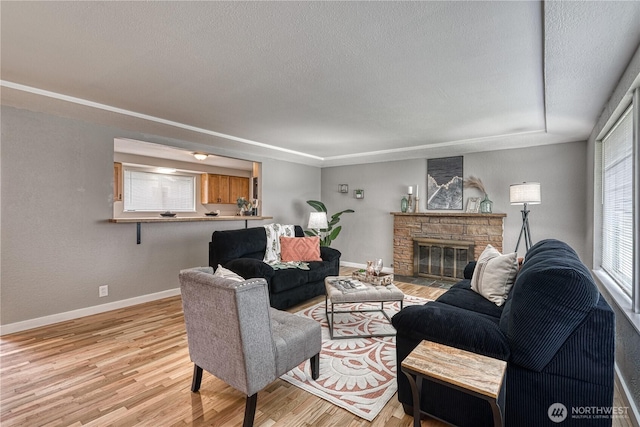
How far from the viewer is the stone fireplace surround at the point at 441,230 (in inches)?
187

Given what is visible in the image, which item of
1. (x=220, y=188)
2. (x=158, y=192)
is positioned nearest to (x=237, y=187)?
(x=220, y=188)

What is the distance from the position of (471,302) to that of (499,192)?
2996 mm

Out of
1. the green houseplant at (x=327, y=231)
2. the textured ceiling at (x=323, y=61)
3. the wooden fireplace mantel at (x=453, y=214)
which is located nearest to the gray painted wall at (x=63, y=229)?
the textured ceiling at (x=323, y=61)

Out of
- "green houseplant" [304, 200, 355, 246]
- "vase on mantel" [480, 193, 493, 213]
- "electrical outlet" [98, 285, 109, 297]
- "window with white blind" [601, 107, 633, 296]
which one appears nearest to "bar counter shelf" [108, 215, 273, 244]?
"electrical outlet" [98, 285, 109, 297]

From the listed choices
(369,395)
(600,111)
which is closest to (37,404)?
(369,395)

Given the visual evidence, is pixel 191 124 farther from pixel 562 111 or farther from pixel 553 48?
pixel 562 111

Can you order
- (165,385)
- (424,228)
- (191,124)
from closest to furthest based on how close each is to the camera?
(165,385) < (191,124) < (424,228)

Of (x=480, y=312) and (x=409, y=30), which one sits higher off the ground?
(x=409, y=30)

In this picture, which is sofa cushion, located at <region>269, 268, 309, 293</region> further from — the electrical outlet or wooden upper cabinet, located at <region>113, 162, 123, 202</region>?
wooden upper cabinet, located at <region>113, 162, 123, 202</region>

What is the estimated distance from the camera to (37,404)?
193 centimetres

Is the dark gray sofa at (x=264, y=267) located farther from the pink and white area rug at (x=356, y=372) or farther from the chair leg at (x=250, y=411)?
the chair leg at (x=250, y=411)

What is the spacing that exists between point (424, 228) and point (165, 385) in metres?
4.47

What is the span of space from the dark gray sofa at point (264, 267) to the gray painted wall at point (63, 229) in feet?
3.43

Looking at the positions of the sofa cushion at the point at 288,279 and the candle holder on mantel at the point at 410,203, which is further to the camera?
the candle holder on mantel at the point at 410,203
